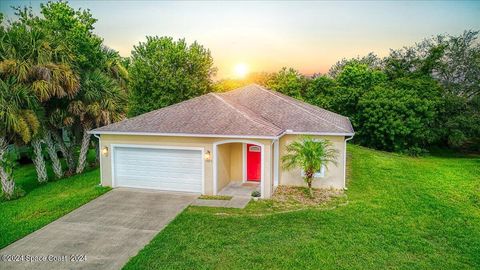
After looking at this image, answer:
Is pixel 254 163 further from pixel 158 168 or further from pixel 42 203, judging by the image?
pixel 42 203

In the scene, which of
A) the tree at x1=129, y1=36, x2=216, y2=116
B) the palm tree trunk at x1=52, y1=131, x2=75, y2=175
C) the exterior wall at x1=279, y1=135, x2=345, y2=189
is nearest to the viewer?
the exterior wall at x1=279, y1=135, x2=345, y2=189

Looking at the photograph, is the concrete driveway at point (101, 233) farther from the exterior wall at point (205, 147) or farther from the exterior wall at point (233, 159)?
the exterior wall at point (233, 159)

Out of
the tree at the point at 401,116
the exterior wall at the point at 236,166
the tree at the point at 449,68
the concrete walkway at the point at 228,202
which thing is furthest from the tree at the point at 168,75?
the concrete walkway at the point at 228,202

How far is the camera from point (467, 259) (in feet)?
25.5

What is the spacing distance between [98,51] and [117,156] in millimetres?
11934

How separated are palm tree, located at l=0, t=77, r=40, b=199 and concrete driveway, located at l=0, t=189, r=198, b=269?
4.15 m

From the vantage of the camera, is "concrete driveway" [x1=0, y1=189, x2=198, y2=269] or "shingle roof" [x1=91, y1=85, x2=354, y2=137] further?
"shingle roof" [x1=91, y1=85, x2=354, y2=137]

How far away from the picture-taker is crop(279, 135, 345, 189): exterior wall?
14227 mm

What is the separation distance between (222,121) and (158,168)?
10.9ft

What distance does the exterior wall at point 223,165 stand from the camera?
1332 cm

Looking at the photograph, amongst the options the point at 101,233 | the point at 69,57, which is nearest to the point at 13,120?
the point at 69,57

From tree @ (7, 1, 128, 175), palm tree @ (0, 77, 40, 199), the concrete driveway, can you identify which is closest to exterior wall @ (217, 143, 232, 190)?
the concrete driveway

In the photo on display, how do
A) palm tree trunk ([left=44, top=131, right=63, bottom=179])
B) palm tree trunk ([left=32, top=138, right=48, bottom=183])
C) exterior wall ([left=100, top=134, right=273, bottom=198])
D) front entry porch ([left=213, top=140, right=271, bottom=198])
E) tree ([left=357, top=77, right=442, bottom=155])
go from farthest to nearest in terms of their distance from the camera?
1. tree ([left=357, top=77, right=442, bottom=155])
2. palm tree trunk ([left=44, top=131, right=63, bottom=179])
3. palm tree trunk ([left=32, top=138, right=48, bottom=183])
4. front entry porch ([left=213, top=140, right=271, bottom=198])
5. exterior wall ([left=100, top=134, right=273, bottom=198])

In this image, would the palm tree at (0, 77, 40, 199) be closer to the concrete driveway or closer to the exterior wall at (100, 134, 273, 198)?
the exterior wall at (100, 134, 273, 198)
